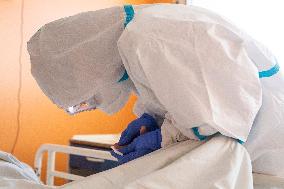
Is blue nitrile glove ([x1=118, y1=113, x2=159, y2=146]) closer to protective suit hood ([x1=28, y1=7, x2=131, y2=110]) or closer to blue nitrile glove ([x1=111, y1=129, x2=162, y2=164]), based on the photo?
blue nitrile glove ([x1=111, y1=129, x2=162, y2=164])

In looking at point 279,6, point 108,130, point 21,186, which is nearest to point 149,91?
point 21,186

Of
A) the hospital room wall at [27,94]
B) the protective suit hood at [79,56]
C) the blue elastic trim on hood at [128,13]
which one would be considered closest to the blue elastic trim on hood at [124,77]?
the protective suit hood at [79,56]

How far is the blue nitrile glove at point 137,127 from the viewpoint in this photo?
0.96 meters

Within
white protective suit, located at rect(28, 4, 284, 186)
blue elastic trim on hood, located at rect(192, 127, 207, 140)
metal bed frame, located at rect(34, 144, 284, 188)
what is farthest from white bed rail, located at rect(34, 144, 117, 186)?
blue elastic trim on hood, located at rect(192, 127, 207, 140)

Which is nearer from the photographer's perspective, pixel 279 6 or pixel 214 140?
pixel 214 140

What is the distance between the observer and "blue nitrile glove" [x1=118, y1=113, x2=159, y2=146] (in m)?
0.96

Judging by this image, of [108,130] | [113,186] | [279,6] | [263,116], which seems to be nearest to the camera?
[113,186]

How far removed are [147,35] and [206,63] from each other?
0.13m

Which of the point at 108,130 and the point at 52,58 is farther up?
the point at 52,58

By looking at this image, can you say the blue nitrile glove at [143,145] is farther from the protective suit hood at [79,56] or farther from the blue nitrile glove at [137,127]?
the protective suit hood at [79,56]

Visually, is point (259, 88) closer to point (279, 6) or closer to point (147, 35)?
point (147, 35)

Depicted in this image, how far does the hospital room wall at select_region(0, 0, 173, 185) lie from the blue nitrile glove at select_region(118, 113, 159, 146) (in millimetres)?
1138

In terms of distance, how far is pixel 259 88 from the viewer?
743mm

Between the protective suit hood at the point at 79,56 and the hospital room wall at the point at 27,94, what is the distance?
3.81 ft
